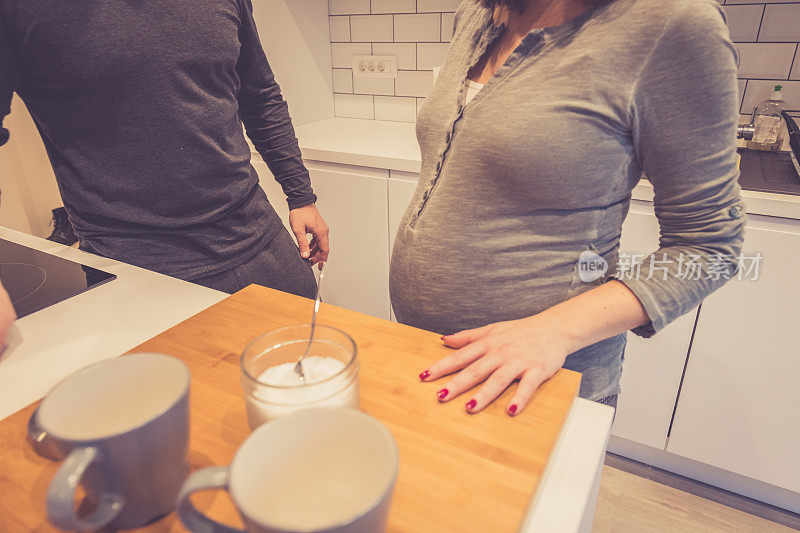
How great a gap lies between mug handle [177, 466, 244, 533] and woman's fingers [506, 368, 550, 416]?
27 cm

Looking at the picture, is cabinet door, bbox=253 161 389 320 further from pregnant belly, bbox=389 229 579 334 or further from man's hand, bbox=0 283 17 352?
man's hand, bbox=0 283 17 352

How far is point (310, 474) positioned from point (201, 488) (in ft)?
0.21

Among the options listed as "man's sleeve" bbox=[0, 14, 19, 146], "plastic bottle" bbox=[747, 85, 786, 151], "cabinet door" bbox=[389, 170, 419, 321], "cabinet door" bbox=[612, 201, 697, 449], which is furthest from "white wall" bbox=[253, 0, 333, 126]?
"plastic bottle" bbox=[747, 85, 786, 151]

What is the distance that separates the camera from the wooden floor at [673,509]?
4.63 ft

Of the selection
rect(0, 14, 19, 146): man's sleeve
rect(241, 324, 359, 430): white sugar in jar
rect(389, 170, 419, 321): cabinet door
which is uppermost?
rect(0, 14, 19, 146): man's sleeve

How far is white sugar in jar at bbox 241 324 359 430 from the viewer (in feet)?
1.29

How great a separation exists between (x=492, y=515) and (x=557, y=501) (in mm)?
75

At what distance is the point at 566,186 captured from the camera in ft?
2.02

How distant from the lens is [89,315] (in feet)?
2.25

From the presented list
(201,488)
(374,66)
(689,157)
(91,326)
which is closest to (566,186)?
(689,157)

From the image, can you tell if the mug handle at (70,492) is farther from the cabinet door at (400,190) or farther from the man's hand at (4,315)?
the cabinet door at (400,190)

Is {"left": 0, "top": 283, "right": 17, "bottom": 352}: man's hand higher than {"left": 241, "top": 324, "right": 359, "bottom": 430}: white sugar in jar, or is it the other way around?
{"left": 241, "top": 324, "right": 359, "bottom": 430}: white sugar in jar

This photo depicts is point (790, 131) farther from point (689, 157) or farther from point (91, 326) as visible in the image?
point (91, 326)

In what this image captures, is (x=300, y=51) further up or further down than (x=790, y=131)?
further up
